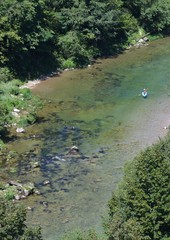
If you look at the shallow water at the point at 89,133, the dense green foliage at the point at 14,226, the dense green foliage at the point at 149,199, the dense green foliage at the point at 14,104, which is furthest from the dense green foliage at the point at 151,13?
the dense green foliage at the point at 14,226

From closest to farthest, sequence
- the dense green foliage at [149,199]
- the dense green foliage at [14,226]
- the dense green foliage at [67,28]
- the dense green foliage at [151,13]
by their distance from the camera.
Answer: the dense green foliage at [14,226] → the dense green foliage at [149,199] → the dense green foliage at [67,28] → the dense green foliage at [151,13]

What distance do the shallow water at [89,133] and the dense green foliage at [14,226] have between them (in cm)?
1042

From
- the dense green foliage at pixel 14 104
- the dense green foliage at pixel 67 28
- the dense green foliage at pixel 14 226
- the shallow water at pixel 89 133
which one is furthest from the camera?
the dense green foliage at pixel 67 28

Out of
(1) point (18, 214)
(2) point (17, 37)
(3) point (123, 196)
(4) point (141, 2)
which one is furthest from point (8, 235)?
(4) point (141, 2)

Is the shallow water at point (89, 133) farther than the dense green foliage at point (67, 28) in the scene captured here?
No

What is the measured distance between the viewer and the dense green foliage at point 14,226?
29422mm

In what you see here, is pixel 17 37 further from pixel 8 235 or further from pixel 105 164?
pixel 8 235

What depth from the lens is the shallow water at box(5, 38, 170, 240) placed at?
147 ft

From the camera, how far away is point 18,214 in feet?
99.0

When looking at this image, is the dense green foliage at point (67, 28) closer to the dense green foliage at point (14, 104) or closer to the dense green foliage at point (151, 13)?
the dense green foliage at point (151, 13)

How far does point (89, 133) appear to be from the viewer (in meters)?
57.7

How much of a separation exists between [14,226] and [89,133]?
28665mm

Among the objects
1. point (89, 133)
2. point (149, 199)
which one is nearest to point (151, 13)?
point (89, 133)

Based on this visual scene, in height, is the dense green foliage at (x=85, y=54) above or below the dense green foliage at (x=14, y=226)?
below
